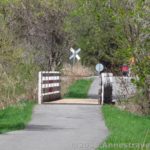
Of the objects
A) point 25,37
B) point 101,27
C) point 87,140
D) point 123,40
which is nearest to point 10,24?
point 25,37

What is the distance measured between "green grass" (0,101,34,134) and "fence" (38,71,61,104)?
3.77 ft

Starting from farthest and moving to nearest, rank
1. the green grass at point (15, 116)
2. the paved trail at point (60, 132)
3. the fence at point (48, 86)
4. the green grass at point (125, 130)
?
the fence at point (48, 86), the green grass at point (15, 116), the paved trail at point (60, 132), the green grass at point (125, 130)

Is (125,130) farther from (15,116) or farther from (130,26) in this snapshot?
(130,26)

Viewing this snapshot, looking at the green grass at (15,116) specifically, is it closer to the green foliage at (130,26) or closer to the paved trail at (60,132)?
the paved trail at (60,132)

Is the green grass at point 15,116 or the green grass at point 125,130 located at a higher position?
the green grass at point 15,116

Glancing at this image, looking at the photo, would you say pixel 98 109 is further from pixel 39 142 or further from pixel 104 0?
pixel 39 142

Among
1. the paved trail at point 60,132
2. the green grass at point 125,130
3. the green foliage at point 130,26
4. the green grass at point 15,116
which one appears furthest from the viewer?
the green foliage at point 130,26

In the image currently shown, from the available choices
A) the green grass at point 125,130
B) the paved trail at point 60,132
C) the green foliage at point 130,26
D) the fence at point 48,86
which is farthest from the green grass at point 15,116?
the green foliage at point 130,26

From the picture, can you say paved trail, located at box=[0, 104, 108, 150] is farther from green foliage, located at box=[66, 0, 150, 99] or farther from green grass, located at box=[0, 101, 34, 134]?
green foliage, located at box=[66, 0, 150, 99]

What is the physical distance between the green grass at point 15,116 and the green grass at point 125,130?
2.62 meters

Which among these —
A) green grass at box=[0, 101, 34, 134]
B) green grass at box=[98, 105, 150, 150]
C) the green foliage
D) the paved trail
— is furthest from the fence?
the green foliage

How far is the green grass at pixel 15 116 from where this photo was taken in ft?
59.3

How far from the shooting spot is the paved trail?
14.0m

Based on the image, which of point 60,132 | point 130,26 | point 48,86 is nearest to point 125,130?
point 60,132
